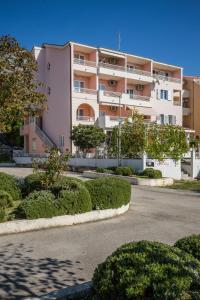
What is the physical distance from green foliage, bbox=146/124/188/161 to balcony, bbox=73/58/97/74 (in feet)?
46.0

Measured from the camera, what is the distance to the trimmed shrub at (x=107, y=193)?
41.2ft

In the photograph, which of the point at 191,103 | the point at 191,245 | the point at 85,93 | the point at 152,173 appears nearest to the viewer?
the point at 191,245

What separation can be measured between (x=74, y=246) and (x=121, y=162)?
21.6 m

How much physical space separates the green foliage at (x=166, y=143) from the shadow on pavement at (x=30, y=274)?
72.9 feet

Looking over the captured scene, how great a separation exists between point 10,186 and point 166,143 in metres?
19.7

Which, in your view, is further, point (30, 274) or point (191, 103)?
point (191, 103)

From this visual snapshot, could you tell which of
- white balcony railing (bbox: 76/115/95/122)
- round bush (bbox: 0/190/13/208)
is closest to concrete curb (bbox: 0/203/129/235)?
round bush (bbox: 0/190/13/208)

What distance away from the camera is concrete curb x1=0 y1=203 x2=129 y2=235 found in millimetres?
10148

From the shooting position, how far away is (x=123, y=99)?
4569 cm

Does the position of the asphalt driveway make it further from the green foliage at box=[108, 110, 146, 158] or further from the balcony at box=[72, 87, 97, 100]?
the balcony at box=[72, 87, 97, 100]

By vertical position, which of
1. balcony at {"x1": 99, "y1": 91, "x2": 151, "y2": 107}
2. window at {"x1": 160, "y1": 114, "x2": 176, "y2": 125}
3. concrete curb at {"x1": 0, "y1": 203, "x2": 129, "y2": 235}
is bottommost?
concrete curb at {"x1": 0, "y1": 203, "x2": 129, "y2": 235}

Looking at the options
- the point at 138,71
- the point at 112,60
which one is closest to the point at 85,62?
the point at 112,60

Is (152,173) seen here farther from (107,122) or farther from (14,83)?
(107,122)

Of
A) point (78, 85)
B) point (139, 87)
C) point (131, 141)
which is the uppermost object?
point (139, 87)
